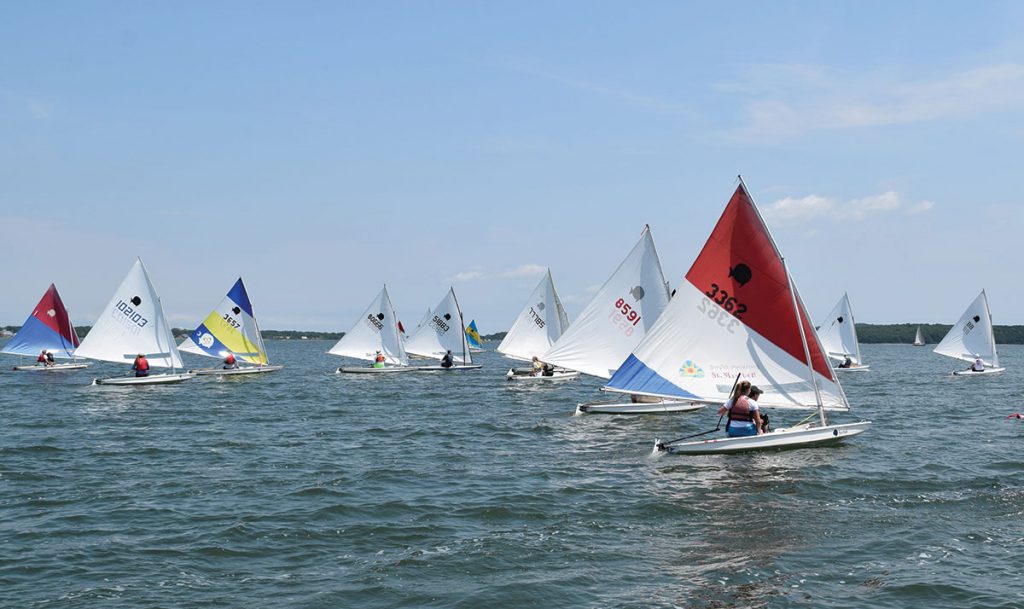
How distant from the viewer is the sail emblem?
75.8 feet

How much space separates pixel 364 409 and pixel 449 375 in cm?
2337

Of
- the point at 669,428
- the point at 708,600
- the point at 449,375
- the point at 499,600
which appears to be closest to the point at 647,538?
the point at 708,600

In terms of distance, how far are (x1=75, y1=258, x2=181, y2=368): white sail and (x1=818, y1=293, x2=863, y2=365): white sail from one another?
5573 cm

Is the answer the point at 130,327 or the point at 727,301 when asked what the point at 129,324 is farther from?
the point at 727,301

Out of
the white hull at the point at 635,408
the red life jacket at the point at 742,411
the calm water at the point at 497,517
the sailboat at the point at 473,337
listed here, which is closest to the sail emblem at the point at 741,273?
the red life jacket at the point at 742,411

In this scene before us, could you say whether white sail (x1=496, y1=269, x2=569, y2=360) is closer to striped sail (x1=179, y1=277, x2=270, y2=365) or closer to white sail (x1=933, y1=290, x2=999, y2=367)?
striped sail (x1=179, y1=277, x2=270, y2=365)

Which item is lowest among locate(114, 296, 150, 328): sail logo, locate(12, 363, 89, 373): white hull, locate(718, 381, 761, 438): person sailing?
locate(718, 381, 761, 438): person sailing

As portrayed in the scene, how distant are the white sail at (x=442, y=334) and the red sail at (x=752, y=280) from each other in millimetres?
40598

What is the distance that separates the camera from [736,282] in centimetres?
2322

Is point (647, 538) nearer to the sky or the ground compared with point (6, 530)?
nearer to the ground

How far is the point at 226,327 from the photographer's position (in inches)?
2135

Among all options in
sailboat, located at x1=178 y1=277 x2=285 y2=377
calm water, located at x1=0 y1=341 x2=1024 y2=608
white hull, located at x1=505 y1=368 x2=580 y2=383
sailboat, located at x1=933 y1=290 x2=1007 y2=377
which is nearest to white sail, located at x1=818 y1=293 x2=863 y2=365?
sailboat, located at x1=933 y1=290 x2=1007 y2=377

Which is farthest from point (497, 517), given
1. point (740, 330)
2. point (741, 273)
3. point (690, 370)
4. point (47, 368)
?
point (47, 368)

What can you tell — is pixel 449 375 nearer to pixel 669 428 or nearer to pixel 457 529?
pixel 669 428
